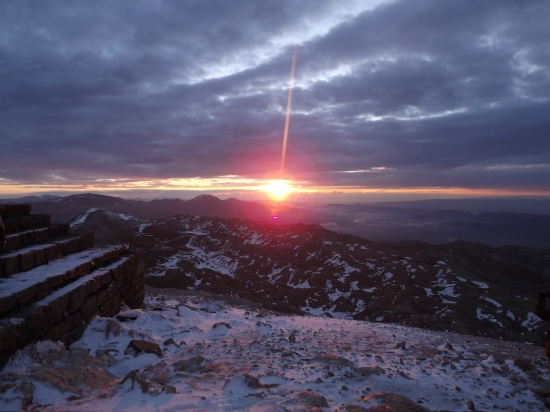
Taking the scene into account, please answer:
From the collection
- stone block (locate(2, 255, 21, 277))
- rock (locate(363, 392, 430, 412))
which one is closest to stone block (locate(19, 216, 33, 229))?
stone block (locate(2, 255, 21, 277))

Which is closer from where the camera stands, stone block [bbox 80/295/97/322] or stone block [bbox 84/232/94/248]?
stone block [bbox 80/295/97/322]

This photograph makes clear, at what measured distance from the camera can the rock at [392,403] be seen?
14.3 ft

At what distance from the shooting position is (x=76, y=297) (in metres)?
6.70

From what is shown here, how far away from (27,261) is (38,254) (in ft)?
1.56

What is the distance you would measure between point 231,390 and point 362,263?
36.2m

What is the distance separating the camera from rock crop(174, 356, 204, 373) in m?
5.89

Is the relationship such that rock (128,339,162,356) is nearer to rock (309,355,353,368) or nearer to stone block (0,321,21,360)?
stone block (0,321,21,360)

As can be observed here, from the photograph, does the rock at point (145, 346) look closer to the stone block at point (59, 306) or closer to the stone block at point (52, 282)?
the stone block at point (59, 306)

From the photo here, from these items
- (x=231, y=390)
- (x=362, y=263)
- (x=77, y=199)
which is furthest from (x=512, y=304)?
(x=77, y=199)

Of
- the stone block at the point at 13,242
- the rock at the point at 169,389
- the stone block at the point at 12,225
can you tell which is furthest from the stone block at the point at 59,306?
the stone block at the point at 12,225

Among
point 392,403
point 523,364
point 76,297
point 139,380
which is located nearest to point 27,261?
point 76,297

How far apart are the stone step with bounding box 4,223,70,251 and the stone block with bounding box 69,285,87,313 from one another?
195cm

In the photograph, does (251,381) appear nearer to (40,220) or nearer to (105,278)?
(105,278)

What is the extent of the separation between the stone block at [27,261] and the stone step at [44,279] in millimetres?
104
